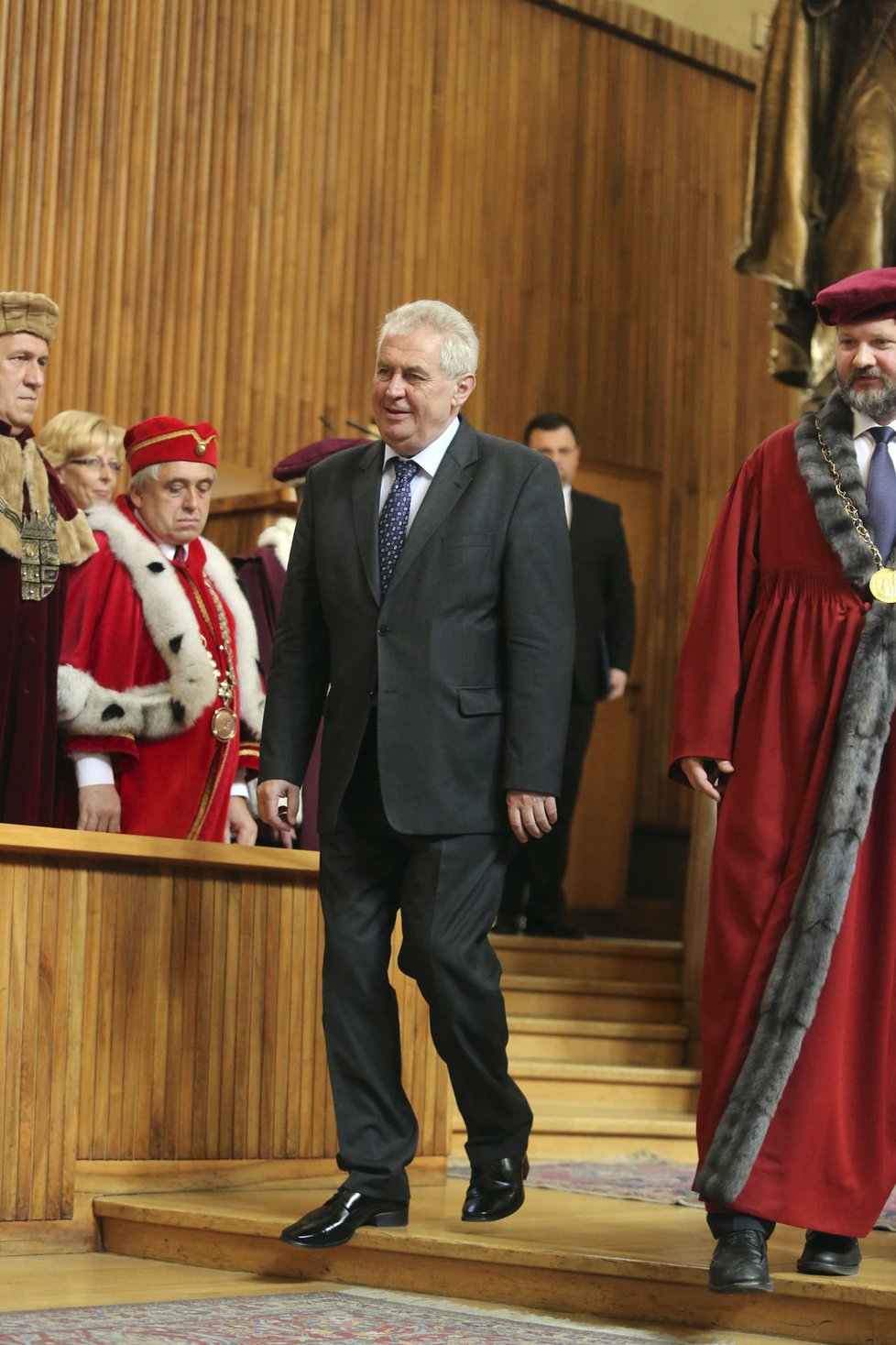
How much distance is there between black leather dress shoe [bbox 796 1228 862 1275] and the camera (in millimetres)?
2828

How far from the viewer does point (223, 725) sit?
4.18m

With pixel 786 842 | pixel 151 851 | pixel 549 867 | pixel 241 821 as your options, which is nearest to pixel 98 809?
pixel 151 851

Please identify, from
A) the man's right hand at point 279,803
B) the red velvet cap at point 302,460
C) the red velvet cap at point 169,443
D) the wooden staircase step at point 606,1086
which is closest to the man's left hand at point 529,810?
the man's right hand at point 279,803

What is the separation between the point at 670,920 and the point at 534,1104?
2665 mm

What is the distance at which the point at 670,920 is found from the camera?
771 centimetres

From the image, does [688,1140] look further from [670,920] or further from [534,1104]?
[670,920]

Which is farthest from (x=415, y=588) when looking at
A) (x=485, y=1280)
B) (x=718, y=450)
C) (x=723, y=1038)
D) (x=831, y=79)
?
(x=718, y=450)

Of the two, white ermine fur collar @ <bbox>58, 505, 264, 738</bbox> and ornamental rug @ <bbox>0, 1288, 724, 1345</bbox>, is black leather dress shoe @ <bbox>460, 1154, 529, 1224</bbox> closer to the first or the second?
ornamental rug @ <bbox>0, 1288, 724, 1345</bbox>

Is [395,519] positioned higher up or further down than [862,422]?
further down

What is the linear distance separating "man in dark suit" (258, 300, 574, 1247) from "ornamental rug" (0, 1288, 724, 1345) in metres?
0.16

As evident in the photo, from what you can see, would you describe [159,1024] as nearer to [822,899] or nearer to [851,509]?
[822,899]

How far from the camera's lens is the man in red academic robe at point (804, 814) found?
2812 millimetres

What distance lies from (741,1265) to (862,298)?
1.42 m

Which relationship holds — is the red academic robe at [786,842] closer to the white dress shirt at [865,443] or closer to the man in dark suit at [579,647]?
the white dress shirt at [865,443]
